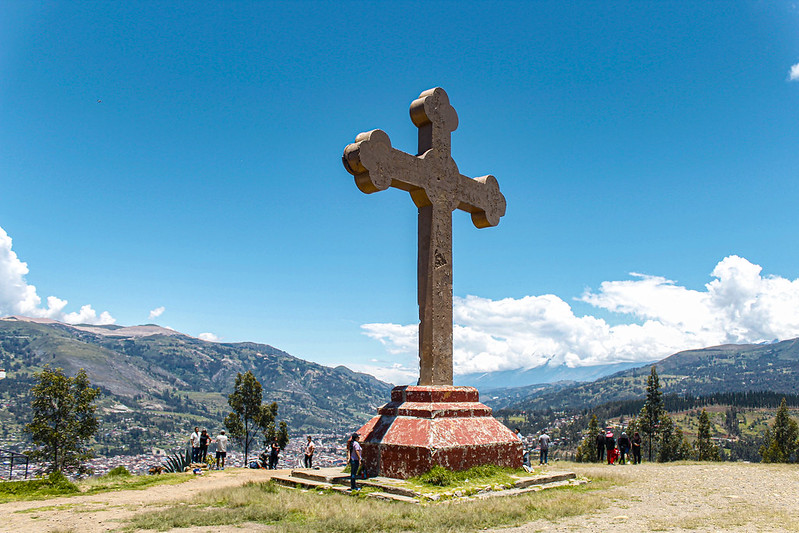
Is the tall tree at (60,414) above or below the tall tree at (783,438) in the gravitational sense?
above

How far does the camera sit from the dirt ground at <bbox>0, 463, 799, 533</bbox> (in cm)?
719

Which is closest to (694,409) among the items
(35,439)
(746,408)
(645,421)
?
(746,408)

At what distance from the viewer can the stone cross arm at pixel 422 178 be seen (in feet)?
33.5

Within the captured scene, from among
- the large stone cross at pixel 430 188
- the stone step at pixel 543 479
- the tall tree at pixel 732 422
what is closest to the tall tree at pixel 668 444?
the stone step at pixel 543 479

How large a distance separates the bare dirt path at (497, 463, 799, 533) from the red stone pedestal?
7.25 feet

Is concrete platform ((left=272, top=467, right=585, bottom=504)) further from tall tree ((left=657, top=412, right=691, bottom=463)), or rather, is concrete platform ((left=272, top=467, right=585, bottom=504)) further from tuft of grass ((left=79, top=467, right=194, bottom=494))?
tall tree ((left=657, top=412, right=691, bottom=463))

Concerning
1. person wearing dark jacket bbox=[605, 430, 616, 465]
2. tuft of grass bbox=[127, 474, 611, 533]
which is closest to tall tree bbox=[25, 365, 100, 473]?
tuft of grass bbox=[127, 474, 611, 533]

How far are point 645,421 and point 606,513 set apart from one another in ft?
181

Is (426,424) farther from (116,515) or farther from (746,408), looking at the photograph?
(746,408)

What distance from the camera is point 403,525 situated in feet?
23.4

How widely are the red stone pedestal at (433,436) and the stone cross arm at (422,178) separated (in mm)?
4027

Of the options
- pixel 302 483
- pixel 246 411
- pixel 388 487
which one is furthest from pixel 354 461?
pixel 246 411

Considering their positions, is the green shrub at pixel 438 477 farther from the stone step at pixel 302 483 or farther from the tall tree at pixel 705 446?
the tall tree at pixel 705 446

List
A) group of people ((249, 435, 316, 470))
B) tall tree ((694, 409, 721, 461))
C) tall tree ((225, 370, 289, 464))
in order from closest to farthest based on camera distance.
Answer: group of people ((249, 435, 316, 470)) → tall tree ((225, 370, 289, 464)) → tall tree ((694, 409, 721, 461))
